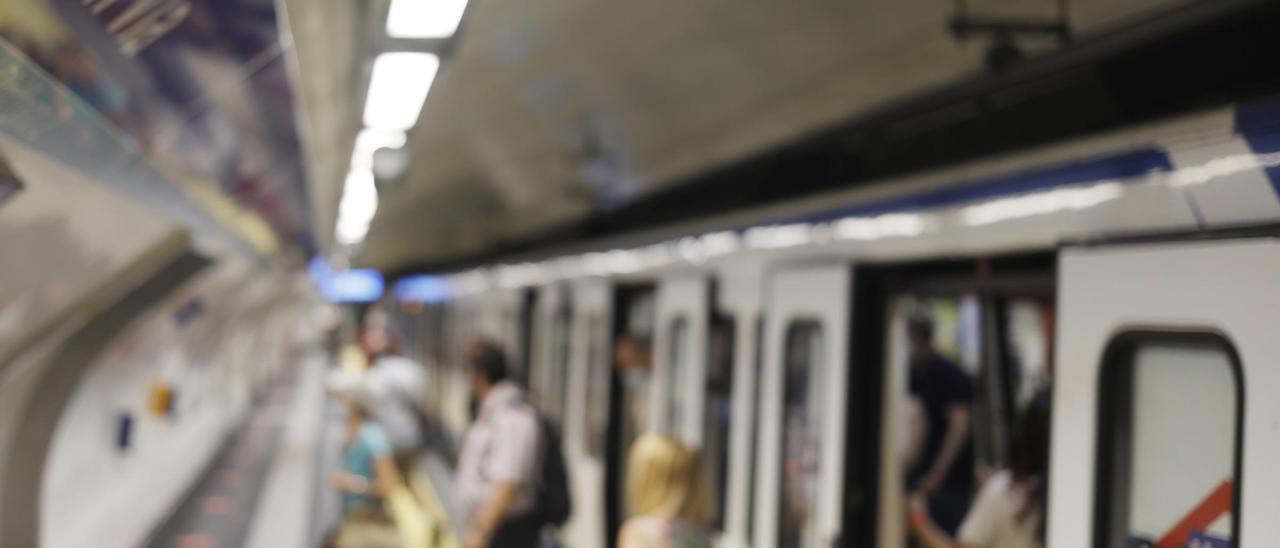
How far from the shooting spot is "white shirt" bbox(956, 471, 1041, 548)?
461 cm

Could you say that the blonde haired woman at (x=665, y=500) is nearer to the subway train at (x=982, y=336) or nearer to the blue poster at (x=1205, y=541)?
the subway train at (x=982, y=336)

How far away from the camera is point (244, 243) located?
9.72 metres

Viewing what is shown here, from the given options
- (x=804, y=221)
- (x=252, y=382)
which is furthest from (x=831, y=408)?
(x=252, y=382)

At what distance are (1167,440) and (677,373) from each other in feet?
12.9

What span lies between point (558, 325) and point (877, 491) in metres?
5.40

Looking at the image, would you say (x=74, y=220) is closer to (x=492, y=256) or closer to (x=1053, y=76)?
(x=1053, y=76)

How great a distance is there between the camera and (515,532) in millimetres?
6125

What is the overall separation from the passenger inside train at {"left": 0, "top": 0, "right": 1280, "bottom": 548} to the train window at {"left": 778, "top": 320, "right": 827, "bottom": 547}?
0.02 m

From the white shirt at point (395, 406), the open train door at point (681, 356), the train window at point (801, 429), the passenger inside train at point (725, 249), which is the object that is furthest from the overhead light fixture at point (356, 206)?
the train window at point (801, 429)

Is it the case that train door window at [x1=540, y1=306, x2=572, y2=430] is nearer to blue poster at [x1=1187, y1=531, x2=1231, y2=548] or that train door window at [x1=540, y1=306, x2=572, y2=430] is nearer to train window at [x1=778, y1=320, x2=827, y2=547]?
train window at [x1=778, y1=320, x2=827, y2=547]

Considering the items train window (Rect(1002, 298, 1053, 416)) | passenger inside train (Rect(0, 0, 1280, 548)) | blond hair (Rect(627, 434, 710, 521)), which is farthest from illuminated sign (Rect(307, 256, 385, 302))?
blond hair (Rect(627, 434, 710, 521))

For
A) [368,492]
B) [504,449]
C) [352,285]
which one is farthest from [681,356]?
[352,285]

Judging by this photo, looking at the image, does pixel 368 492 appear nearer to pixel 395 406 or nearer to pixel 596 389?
pixel 395 406

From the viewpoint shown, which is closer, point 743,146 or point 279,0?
point 279,0
